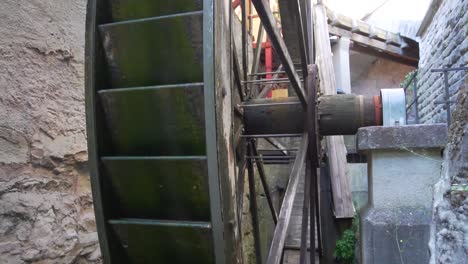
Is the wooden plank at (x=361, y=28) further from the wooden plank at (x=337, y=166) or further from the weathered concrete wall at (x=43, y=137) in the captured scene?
the weathered concrete wall at (x=43, y=137)

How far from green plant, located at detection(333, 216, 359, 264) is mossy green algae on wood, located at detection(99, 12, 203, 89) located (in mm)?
3921

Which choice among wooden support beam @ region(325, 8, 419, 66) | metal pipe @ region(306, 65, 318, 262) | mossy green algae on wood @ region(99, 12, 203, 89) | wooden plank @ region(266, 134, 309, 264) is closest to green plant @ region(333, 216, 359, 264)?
metal pipe @ region(306, 65, 318, 262)

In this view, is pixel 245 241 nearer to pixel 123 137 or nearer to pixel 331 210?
pixel 331 210

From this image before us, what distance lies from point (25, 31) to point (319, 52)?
224 inches

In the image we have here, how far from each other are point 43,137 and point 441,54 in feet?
17.9

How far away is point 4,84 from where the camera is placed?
5.82ft

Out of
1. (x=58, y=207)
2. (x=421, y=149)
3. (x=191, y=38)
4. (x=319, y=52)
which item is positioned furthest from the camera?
(x=319, y=52)

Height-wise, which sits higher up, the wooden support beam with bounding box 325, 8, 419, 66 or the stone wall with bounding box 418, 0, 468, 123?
the wooden support beam with bounding box 325, 8, 419, 66

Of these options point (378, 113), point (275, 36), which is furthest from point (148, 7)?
point (378, 113)

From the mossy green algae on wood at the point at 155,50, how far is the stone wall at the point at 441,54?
3058 mm

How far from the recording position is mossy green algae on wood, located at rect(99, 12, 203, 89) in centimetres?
169

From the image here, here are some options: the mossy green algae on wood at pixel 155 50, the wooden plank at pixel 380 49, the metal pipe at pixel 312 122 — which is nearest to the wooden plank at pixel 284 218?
the metal pipe at pixel 312 122

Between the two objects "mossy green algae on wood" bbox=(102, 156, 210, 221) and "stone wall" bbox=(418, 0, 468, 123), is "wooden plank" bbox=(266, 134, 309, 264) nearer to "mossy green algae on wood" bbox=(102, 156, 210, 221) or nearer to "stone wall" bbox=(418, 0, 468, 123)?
"mossy green algae on wood" bbox=(102, 156, 210, 221)

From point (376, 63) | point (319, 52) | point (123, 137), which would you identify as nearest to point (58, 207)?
point (123, 137)
